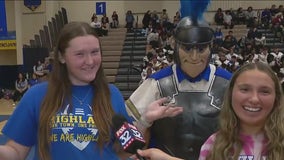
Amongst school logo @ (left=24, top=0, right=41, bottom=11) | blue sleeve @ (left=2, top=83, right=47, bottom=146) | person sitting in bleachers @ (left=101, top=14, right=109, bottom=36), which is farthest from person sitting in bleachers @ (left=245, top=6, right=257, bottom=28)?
blue sleeve @ (left=2, top=83, right=47, bottom=146)

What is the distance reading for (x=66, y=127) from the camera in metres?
2.01

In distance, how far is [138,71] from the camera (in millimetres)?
15070

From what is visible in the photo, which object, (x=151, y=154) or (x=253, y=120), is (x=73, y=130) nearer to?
(x=151, y=154)

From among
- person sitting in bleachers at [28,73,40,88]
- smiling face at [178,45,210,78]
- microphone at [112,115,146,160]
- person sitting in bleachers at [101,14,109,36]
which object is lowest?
person sitting in bleachers at [28,73,40,88]

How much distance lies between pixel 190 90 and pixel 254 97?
0.90m

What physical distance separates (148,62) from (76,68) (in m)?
12.0

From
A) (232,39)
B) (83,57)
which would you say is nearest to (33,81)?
(232,39)

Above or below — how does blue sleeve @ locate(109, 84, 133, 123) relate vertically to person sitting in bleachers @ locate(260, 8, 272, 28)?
below

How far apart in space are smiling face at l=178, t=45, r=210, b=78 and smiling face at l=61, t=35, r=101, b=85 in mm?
750

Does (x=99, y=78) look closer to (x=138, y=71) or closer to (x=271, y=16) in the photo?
(x=138, y=71)

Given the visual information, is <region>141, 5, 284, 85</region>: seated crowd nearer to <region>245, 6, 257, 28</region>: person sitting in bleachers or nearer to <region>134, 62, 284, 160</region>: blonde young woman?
<region>245, 6, 257, 28</region>: person sitting in bleachers

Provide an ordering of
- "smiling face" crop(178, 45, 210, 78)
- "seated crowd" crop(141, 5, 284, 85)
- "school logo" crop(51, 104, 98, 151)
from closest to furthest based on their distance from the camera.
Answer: "school logo" crop(51, 104, 98, 151)
"smiling face" crop(178, 45, 210, 78)
"seated crowd" crop(141, 5, 284, 85)

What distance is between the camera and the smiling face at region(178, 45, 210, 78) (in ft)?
8.68

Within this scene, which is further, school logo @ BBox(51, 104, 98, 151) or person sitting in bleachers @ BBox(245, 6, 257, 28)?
person sitting in bleachers @ BBox(245, 6, 257, 28)
